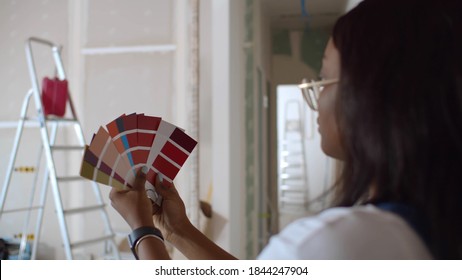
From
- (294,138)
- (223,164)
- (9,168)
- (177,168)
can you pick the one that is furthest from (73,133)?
(294,138)

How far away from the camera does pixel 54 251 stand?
1.81 meters

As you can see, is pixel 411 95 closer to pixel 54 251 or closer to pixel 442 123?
pixel 442 123

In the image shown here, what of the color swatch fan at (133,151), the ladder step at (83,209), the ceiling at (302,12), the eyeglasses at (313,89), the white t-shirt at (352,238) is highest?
the ceiling at (302,12)

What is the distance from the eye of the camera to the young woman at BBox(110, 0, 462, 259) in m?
0.37

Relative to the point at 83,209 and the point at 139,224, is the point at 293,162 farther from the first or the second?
the point at 139,224

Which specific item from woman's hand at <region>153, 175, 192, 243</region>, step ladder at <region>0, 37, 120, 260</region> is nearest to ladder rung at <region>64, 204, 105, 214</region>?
step ladder at <region>0, 37, 120, 260</region>

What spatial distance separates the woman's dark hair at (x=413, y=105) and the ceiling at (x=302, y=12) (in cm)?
174

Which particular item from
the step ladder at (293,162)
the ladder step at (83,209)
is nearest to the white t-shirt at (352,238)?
the ladder step at (83,209)

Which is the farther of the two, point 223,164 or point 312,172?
point 312,172

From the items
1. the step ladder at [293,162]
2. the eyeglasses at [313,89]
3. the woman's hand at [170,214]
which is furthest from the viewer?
the step ladder at [293,162]

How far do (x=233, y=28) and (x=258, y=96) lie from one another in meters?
0.68

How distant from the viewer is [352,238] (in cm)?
35

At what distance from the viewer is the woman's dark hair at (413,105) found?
0.40 metres

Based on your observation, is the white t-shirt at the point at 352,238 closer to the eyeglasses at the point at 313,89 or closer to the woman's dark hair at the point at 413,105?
the woman's dark hair at the point at 413,105
